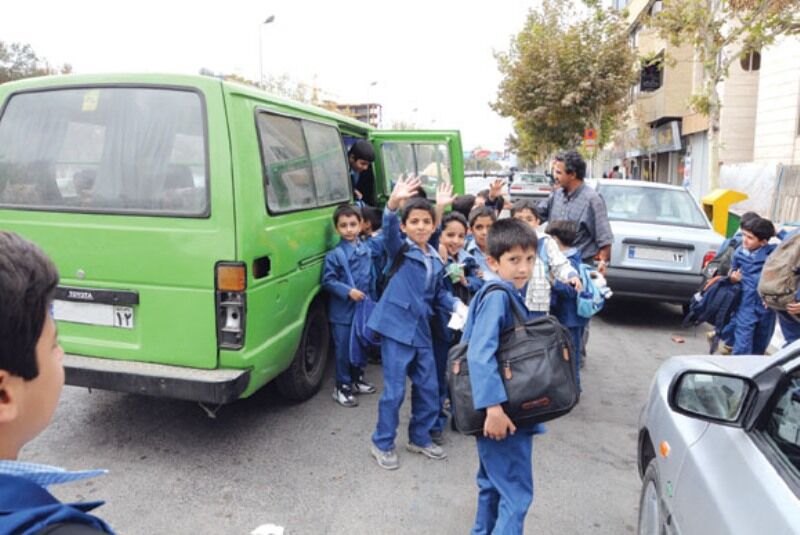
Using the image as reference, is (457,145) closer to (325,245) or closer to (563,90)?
(325,245)

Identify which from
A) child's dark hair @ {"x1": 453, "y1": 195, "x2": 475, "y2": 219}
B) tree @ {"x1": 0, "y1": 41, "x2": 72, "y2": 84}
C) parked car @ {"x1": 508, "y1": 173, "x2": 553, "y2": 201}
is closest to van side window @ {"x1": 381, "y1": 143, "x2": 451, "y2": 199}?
child's dark hair @ {"x1": 453, "y1": 195, "x2": 475, "y2": 219}

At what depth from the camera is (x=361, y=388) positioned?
15.8ft

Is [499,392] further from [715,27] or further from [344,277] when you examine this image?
[715,27]

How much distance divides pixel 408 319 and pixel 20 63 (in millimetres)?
31863

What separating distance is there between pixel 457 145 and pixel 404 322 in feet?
9.59

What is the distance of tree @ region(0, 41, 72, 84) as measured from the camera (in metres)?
27.3

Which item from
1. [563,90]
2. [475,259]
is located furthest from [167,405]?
[563,90]

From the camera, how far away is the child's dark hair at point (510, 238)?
2533 millimetres

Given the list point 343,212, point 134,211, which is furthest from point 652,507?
point 134,211

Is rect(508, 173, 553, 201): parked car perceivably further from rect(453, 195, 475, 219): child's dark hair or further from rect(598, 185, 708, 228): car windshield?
rect(453, 195, 475, 219): child's dark hair

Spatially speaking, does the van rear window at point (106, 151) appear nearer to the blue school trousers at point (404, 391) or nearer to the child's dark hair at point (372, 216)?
the blue school trousers at point (404, 391)

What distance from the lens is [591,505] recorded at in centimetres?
323

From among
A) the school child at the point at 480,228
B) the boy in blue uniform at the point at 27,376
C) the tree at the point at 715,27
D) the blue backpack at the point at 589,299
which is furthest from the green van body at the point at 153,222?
the tree at the point at 715,27

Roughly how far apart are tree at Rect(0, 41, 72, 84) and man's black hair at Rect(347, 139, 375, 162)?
88.0 ft
